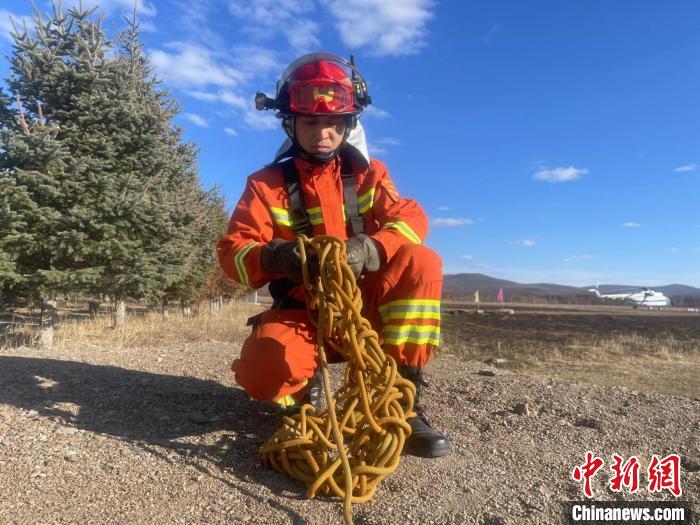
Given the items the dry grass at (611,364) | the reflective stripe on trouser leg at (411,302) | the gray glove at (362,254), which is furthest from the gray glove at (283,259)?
the dry grass at (611,364)

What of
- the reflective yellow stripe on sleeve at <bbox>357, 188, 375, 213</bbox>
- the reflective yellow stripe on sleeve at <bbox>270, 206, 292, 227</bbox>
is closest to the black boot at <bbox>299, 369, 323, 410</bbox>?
the reflective yellow stripe on sleeve at <bbox>270, 206, 292, 227</bbox>

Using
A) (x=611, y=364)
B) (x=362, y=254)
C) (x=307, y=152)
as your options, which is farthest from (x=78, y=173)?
(x=611, y=364)

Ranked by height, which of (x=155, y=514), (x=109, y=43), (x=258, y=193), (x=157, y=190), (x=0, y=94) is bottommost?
(x=155, y=514)

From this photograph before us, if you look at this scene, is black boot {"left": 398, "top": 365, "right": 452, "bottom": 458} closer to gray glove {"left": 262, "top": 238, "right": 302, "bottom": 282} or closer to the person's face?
gray glove {"left": 262, "top": 238, "right": 302, "bottom": 282}

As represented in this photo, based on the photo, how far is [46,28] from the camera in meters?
6.65

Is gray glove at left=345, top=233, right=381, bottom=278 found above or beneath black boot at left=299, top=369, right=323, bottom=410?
above

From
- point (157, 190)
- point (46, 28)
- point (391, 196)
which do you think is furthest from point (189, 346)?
point (46, 28)

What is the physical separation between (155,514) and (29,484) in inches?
21.0

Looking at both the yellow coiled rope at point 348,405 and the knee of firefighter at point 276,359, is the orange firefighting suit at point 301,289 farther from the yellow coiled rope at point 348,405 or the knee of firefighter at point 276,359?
the yellow coiled rope at point 348,405

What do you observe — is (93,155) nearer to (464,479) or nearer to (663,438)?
(464,479)

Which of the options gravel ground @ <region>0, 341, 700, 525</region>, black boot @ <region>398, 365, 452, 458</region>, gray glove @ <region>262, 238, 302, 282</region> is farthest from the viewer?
black boot @ <region>398, 365, 452, 458</region>

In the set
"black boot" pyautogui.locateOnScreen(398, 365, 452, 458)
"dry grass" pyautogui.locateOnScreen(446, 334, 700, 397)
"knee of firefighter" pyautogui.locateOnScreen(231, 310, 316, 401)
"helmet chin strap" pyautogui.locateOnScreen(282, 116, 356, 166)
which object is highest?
"helmet chin strap" pyautogui.locateOnScreen(282, 116, 356, 166)

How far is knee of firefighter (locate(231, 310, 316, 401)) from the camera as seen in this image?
2176 mm

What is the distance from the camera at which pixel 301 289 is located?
98.9 inches
